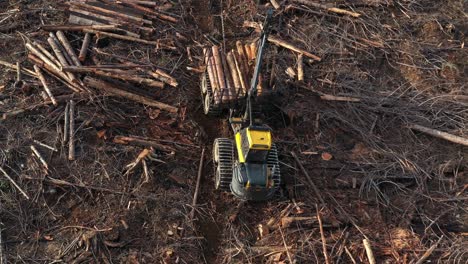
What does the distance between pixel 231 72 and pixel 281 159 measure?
8.32 feet

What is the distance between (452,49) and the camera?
1391 centimetres

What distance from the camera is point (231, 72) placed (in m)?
11.0

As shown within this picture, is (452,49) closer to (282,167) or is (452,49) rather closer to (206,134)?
(282,167)

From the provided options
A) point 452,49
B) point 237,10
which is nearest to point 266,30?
point 237,10

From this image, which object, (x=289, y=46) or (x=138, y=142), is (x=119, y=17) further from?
(x=289, y=46)

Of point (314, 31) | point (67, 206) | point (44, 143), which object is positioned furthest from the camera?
point (314, 31)

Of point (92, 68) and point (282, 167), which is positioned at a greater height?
point (92, 68)

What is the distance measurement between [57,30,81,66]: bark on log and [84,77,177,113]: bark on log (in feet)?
2.77

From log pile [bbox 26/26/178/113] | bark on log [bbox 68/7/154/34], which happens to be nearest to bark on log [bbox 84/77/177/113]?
log pile [bbox 26/26/178/113]

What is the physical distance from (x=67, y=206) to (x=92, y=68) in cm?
375

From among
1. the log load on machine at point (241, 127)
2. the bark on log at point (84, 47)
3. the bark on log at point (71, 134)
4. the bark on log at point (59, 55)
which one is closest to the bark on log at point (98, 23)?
the bark on log at point (84, 47)

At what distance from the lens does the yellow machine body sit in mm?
8539

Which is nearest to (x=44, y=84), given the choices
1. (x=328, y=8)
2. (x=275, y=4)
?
(x=275, y=4)

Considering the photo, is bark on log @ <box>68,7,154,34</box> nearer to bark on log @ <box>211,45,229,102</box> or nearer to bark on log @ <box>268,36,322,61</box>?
bark on log @ <box>211,45,229,102</box>
